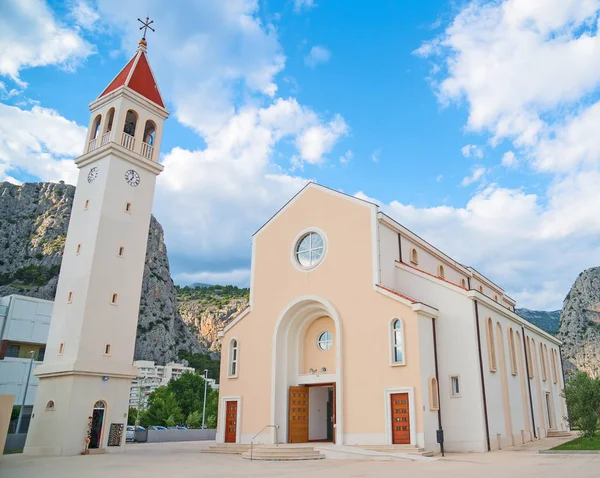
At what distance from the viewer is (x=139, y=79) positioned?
30.0 meters

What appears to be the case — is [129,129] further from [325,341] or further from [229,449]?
[229,449]

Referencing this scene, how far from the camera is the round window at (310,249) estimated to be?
81.7 feet

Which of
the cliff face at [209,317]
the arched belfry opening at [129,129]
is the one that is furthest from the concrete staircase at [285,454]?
the cliff face at [209,317]

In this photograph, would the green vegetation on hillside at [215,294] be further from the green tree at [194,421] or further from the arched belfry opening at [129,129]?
the arched belfry opening at [129,129]

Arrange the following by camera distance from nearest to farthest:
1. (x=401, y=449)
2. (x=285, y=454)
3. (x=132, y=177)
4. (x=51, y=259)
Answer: (x=285, y=454) < (x=401, y=449) < (x=132, y=177) < (x=51, y=259)

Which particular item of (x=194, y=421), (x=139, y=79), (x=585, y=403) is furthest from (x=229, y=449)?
(x=194, y=421)

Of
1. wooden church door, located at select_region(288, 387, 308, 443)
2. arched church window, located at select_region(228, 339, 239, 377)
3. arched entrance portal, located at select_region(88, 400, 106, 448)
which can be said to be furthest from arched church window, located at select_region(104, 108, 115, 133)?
wooden church door, located at select_region(288, 387, 308, 443)

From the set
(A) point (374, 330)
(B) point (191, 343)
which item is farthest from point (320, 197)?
(B) point (191, 343)

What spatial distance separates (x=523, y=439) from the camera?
2383 centimetres

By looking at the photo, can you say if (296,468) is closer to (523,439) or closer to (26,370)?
(523,439)

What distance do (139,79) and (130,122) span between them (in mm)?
2785

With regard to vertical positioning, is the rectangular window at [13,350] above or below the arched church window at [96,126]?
below

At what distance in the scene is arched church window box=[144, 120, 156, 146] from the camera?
30094mm

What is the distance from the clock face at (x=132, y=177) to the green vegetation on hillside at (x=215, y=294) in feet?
298
